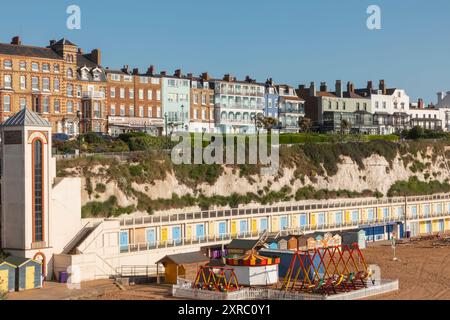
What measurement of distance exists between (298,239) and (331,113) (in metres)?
50.3

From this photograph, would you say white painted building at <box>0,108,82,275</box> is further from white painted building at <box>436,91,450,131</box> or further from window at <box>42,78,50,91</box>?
white painted building at <box>436,91,450,131</box>

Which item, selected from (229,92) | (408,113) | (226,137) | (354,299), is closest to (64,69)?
(226,137)

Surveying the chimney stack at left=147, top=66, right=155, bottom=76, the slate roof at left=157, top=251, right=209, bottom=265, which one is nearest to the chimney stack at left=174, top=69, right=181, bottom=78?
the chimney stack at left=147, top=66, right=155, bottom=76

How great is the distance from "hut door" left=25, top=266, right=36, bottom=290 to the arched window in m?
2.53

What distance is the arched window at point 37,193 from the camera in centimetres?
4344

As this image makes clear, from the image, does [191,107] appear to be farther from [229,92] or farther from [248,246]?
[248,246]

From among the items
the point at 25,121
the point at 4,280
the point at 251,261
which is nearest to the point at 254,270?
the point at 251,261

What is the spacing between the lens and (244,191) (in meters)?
67.9

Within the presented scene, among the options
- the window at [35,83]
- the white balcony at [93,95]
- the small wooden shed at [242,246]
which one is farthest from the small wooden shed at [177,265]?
the white balcony at [93,95]

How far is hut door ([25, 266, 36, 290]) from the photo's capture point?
4100cm

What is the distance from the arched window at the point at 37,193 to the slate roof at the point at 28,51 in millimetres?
26553

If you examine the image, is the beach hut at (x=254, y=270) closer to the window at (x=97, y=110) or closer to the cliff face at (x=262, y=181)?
the cliff face at (x=262, y=181)

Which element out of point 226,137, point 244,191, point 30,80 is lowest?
point 244,191

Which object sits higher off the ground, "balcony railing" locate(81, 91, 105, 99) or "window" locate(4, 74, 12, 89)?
"window" locate(4, 74, 12, 89)
